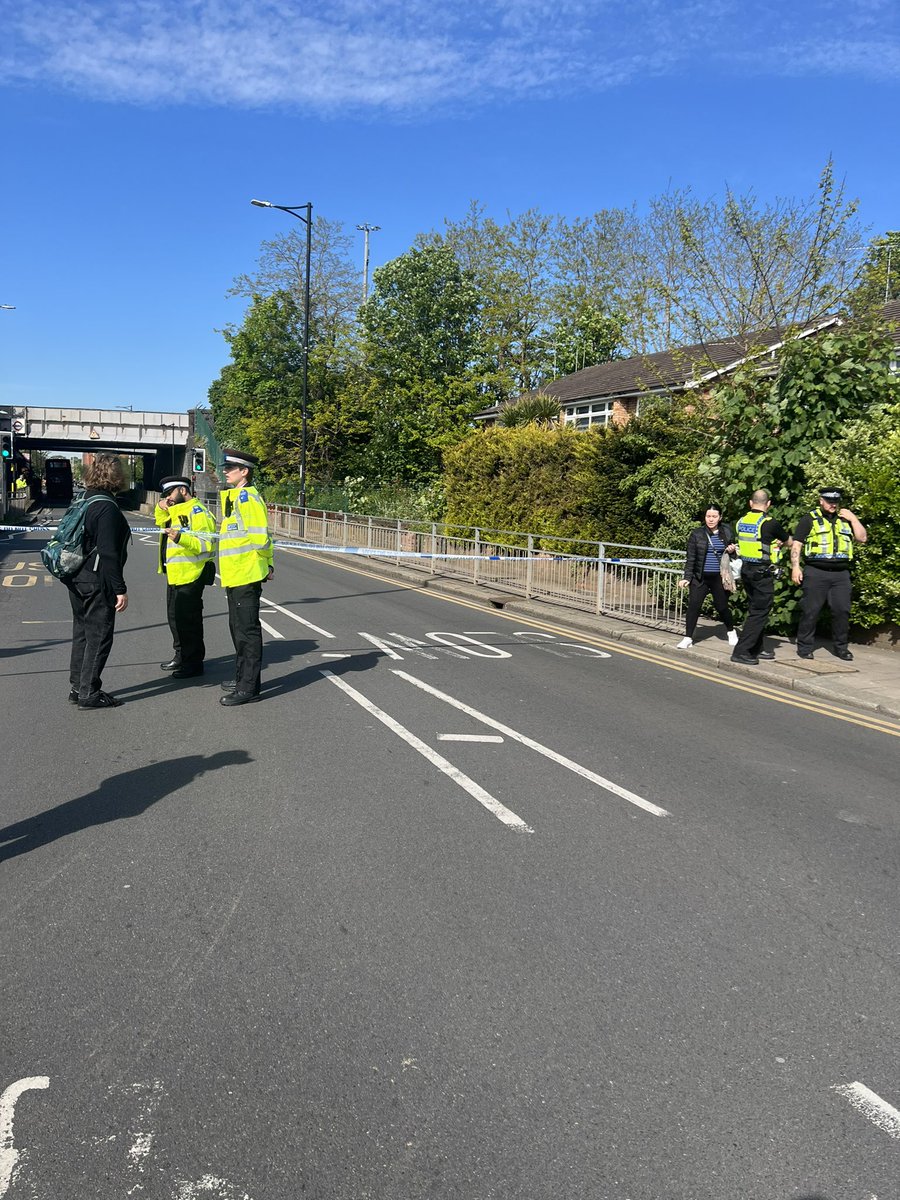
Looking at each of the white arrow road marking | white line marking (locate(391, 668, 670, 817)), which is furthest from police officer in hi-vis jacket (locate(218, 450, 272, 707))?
the white arrow road marking

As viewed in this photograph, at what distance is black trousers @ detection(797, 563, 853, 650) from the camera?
1069cm

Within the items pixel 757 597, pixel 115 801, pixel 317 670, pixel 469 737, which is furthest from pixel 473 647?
pixel 115 801

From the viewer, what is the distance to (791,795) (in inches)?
235

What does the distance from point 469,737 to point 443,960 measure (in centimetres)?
348

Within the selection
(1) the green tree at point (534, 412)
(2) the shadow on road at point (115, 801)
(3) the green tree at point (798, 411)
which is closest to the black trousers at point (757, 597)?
(3) the green tree at point (798, 411)

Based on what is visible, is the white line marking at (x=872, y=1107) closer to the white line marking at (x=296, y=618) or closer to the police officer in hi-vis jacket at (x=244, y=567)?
the police officer in hi-vis jacket at (x=244, y=567)

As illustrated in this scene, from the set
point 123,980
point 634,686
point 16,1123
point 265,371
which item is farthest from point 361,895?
point 265,371

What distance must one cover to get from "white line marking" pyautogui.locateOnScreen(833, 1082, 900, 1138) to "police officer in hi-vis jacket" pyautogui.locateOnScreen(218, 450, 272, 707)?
236 inches

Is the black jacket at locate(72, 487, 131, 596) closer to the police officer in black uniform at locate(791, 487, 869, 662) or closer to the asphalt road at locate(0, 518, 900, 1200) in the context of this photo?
the asphalt road at locate(0, 518, 900, 1200)

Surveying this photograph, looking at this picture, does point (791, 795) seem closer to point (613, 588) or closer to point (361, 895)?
point (361, 895)

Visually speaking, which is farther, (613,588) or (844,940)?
(613,588)

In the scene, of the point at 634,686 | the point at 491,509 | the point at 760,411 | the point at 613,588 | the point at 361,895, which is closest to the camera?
the point at 361,895

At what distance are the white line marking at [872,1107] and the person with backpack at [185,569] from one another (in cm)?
726

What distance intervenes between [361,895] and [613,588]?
35.8ft
